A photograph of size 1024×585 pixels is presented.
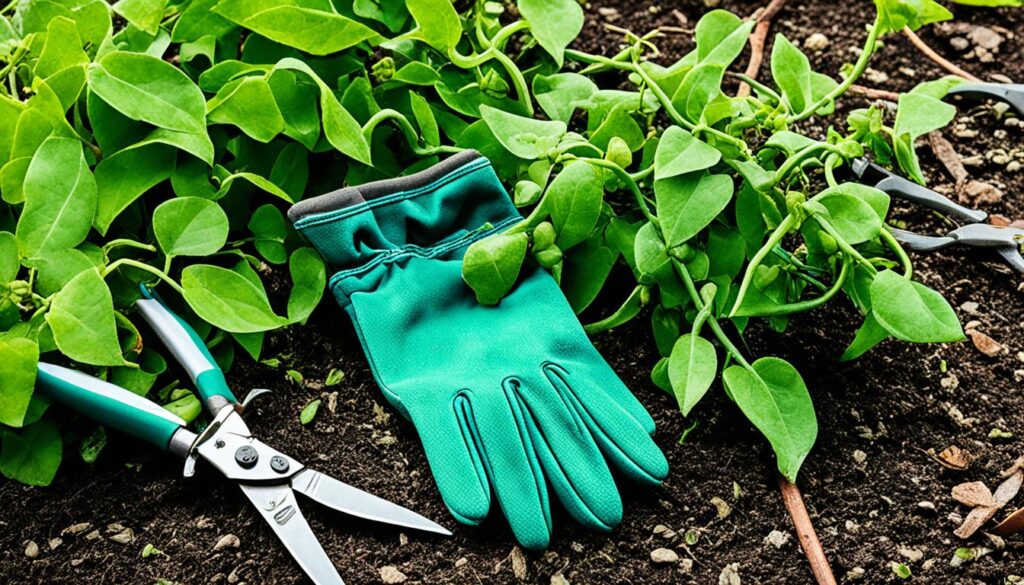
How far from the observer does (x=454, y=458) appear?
1.01 meters

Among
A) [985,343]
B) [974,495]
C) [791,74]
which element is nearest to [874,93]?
[791,74]

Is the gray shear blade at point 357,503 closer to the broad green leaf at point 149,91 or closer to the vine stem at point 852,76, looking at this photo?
the broad green leaf at point 149,91

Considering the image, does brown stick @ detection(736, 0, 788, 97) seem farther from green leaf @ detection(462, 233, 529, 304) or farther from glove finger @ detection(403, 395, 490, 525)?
glove finger @ detection(403, 395, 490, 525)

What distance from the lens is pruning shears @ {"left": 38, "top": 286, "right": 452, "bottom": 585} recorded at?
977mm

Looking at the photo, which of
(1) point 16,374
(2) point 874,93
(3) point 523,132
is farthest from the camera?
(2) point 874,93

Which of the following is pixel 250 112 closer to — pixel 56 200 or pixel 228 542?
pixel 56 200

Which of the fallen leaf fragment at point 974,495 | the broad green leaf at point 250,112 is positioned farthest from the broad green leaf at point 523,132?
the fallen leaf fragment at point 974,495

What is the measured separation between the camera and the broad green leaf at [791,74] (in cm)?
121

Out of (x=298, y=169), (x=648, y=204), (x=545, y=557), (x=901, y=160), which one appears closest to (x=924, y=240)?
(x=901, y=160)

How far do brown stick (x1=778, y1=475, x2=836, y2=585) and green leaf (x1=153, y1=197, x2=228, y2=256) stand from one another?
0.66 metres

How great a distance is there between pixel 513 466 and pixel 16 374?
1.60 ft

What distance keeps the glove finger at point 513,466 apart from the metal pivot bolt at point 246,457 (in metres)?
0.22

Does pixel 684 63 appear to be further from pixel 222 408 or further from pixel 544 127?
pixel 222 408

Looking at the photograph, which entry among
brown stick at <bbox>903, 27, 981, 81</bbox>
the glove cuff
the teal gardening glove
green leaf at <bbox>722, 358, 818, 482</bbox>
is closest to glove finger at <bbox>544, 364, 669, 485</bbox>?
the teal gardening glove
